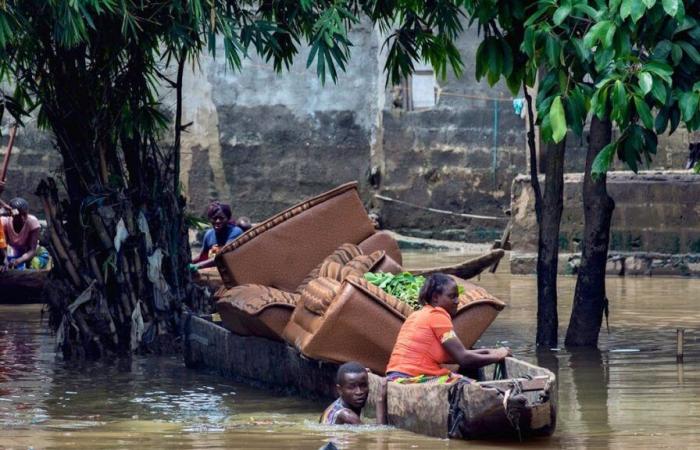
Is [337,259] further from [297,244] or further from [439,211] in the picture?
[439,211]

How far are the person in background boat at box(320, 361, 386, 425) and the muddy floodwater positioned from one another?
107mm

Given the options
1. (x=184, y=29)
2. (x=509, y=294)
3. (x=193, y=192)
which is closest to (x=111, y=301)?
(x=184, y=29)

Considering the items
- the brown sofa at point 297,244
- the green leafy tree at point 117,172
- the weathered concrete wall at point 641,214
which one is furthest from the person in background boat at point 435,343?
the weathered concrete wall at point 641,214

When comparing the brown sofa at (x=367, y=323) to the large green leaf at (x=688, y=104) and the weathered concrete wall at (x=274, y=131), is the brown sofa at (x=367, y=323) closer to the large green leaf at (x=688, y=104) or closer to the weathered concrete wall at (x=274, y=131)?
the large green leaf at (x=688, y=104)

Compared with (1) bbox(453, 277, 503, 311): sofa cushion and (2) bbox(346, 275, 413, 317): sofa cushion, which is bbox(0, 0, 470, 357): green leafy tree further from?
(2) bbox(346, 275, 413, 317): sofa cushion

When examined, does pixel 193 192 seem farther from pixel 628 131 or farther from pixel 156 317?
pixel 628 131

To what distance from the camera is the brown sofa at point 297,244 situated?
→ 10.9 m

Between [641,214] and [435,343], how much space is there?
30.9ft

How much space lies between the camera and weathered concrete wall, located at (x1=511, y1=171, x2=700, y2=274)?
1689 cm

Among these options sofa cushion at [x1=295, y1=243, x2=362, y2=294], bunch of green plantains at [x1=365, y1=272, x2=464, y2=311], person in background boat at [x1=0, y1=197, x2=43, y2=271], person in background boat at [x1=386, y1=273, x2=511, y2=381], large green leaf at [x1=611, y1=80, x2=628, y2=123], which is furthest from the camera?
person in background boat at [x1=0, y1=197, x2=43, y2=271]

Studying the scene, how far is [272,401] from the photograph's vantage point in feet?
31.7

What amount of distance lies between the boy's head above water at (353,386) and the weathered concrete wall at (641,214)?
8.85 m

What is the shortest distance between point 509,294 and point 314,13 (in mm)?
5740

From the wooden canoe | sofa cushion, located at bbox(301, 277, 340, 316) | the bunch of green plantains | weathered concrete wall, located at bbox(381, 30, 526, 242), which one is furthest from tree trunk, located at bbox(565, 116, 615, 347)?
weathered concrete wall, located at bbox(381, 30, 526, 242)
